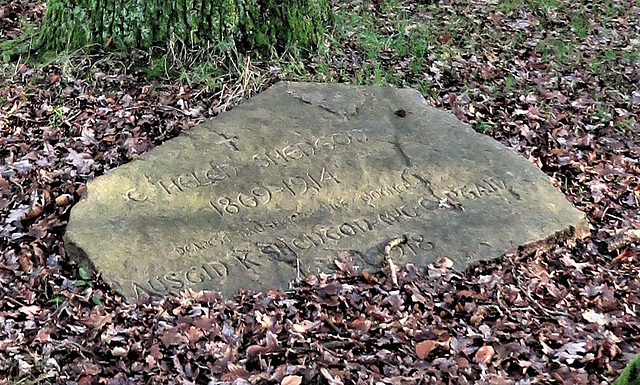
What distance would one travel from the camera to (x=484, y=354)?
11.0ft

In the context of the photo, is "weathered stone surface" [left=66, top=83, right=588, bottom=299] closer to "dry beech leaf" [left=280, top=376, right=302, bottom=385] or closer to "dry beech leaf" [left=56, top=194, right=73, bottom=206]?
"dry beech leaf" [left=56, top=194, right=73, bottom=206]

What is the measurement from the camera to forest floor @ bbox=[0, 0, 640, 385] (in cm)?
333

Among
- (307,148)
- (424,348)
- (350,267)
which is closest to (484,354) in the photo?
(424,348)

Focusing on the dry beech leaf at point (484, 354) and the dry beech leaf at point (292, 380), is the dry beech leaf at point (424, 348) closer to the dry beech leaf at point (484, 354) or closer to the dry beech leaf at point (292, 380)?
the dry beech leaf at point (484, 354)

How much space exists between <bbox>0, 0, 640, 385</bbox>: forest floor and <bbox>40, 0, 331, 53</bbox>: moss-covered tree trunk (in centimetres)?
18

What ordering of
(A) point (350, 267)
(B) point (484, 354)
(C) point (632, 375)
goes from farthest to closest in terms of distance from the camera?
(A) point (350, 267) < (B) point (484, 354) < (C) point (632, 375)

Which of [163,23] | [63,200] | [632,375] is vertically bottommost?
[63,200]

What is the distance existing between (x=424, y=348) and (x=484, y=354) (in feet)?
0.95

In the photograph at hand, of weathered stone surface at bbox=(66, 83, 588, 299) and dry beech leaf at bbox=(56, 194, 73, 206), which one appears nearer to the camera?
weathered stone surface at bbox=(66, 83, 588, 299)

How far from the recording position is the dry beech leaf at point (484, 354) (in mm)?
3314

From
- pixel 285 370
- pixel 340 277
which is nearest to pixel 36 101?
pixel 340 277

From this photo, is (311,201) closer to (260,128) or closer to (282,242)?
(282,242)

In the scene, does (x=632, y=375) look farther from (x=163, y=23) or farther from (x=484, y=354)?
(x=163, y=23)

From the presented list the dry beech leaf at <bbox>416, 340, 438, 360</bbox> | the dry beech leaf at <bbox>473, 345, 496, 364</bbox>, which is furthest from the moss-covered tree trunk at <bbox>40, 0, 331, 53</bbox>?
the dry beech leaf at <bbox>473, 345, 496, 364</bbox>
